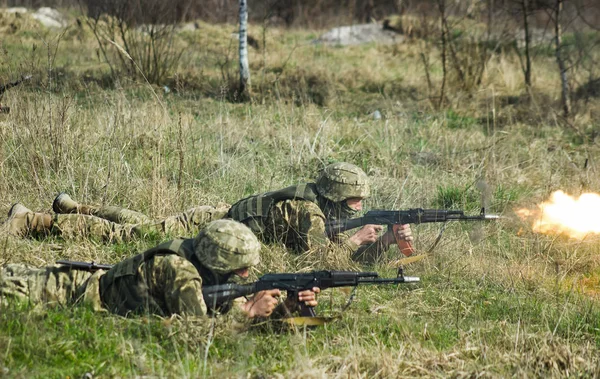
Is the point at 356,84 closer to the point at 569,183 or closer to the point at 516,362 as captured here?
the point at 569,183

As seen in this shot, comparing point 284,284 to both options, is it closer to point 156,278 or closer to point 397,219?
point 156,278

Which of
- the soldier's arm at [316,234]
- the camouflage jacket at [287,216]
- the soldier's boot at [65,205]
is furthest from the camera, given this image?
the soldier's boot at [65,205]

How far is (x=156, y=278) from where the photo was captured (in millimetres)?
5301

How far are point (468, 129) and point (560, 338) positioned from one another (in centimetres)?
716

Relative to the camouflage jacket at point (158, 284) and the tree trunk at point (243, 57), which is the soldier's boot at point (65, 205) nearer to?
the camouflage jacket at point (158, 284)

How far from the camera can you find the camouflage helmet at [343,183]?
7.07 metres

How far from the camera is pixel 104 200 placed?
791 cm

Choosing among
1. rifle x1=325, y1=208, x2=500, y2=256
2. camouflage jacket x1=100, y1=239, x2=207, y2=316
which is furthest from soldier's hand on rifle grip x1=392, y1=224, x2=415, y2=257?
camouflage jacket x1=100, y1=239, x2=207, y2=316

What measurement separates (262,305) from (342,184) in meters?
2.01

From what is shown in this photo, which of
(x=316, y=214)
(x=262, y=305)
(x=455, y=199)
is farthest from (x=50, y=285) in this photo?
(x=455, y=199)

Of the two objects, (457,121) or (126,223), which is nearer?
(126,223)

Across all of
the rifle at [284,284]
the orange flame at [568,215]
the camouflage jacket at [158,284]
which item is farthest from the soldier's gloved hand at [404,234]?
the camouflage jacket at [158,284]

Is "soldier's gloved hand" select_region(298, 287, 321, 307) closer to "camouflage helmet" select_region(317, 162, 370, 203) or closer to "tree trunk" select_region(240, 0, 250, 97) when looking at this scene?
"camouflage helmet" select_region(317, 162, 370, 203)

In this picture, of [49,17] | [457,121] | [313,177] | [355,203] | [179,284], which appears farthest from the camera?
[49,17]
